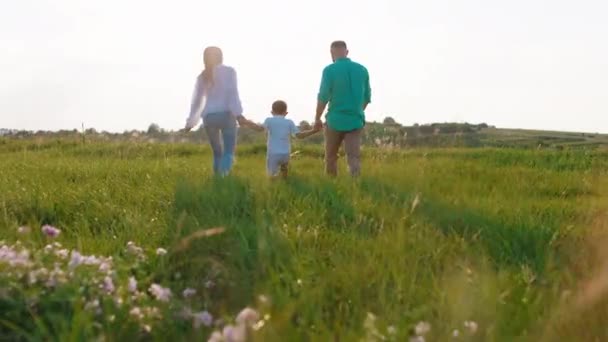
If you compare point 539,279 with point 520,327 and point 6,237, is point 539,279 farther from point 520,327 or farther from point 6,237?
point 6,237

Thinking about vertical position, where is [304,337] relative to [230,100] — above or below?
below

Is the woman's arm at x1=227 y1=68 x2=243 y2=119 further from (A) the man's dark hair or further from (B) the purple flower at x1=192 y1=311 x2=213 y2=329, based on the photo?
(B) the purple flower at x1=192 y1=311 x2=213 y2=329

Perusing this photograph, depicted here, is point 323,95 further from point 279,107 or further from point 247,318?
point 247,318

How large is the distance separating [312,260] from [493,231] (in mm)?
1406

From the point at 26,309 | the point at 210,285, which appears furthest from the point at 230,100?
the point at 26,309

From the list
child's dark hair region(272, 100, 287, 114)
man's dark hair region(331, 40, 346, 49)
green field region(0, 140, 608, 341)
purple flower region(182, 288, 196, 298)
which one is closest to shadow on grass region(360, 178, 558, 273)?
green field region(0, 140, 608, 341)

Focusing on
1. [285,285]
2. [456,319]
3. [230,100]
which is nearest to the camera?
[456,319]

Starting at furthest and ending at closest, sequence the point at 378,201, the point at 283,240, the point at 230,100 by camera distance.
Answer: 1. the point at 230,100
2. the point at 378,201
3. the point at 283,240

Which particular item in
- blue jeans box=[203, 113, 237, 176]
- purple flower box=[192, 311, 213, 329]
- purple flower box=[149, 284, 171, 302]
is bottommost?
purple flower box=[192, 311, 213, 329]

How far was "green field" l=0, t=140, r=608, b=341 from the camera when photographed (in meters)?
3.08

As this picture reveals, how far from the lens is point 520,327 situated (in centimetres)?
306

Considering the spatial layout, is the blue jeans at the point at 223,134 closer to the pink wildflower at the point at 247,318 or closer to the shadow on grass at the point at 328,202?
the shadow on grass at the point at 328,202

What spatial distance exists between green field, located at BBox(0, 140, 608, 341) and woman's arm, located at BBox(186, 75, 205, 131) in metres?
1.69

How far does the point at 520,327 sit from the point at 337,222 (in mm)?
2132
